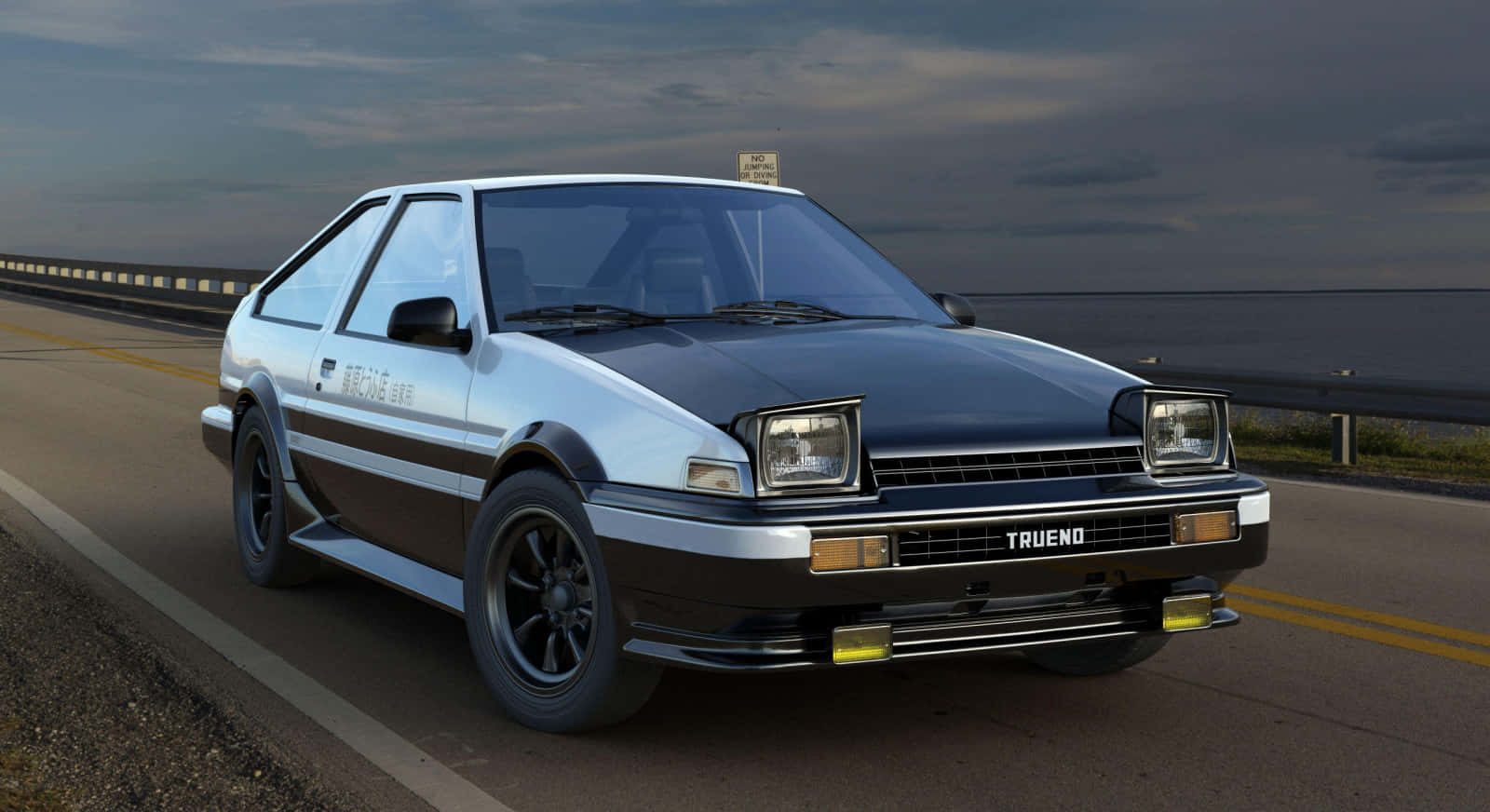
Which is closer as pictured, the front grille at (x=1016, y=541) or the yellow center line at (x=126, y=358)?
the front grille at (x=1016, y=541)

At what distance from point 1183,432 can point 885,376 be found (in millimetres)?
869

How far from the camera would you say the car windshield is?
504cm

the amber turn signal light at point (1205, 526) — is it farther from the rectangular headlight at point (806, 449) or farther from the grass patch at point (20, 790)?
the grass patch at point (20, 790)

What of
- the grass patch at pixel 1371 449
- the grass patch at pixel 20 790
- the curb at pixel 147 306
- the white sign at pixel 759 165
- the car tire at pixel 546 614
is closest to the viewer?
the grass patch at pixel 20 790

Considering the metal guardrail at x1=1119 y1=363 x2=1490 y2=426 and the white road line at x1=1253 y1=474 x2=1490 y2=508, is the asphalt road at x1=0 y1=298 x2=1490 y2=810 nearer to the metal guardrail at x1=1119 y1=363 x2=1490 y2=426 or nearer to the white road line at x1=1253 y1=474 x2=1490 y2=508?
the white road line at x1=1253 y1=474 x2=1490 y2=508

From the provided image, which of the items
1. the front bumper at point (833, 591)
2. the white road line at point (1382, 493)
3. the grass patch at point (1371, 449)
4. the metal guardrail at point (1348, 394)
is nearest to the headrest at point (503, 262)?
the front bumper at point (833, 591)

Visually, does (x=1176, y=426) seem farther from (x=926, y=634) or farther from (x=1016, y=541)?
(x=926, y=634)

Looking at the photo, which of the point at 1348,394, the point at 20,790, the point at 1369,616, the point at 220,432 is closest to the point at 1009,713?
the point at 1369,616

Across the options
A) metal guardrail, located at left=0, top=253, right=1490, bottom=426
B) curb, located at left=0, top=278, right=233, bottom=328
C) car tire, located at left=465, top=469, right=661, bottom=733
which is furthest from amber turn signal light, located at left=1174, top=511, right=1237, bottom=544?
curb, located at left=0, top=278, right=233, bottom=328

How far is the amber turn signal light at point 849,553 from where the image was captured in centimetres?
368

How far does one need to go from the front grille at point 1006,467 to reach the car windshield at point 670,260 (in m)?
1.29

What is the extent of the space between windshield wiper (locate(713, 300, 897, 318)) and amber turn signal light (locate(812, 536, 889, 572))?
1.49 metres

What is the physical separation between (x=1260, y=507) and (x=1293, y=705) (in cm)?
77

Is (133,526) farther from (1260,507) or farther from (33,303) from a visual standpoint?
(33,303)
